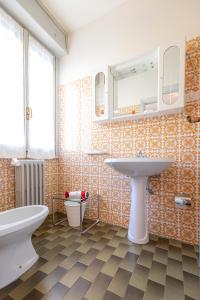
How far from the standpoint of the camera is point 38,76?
6.05ft

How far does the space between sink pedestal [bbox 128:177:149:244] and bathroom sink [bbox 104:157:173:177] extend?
178 millimetres

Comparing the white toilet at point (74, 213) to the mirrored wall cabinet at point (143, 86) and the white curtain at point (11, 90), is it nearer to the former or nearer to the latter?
the white curtain at point (11, 90)

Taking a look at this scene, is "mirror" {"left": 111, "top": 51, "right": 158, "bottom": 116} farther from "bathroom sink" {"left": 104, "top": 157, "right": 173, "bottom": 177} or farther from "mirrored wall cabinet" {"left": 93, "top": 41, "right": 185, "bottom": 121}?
"bathroom sink" {"left": 104, "top": 157, "right": 173, "bottom": 177}

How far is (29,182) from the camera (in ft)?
5.22

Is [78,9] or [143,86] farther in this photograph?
[78,9]

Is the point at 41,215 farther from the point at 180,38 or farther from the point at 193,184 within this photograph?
the point at 180,38

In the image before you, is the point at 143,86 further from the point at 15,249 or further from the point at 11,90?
the point at 15,249

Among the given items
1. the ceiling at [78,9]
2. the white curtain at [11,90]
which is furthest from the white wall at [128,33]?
the white curtain at [11,90]

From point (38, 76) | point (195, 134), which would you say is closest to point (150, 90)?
point (195, 134)

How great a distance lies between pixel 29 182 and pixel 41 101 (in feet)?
3.09

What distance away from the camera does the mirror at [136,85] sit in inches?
60.9

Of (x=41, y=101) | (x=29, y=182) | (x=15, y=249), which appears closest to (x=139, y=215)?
(x=15, y=249)

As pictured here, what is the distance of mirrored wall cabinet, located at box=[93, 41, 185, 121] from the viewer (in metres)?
1.36

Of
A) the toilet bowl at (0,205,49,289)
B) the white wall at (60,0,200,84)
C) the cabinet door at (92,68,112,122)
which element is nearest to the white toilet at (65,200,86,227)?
the toilet bowl at (0,205,49,289)
